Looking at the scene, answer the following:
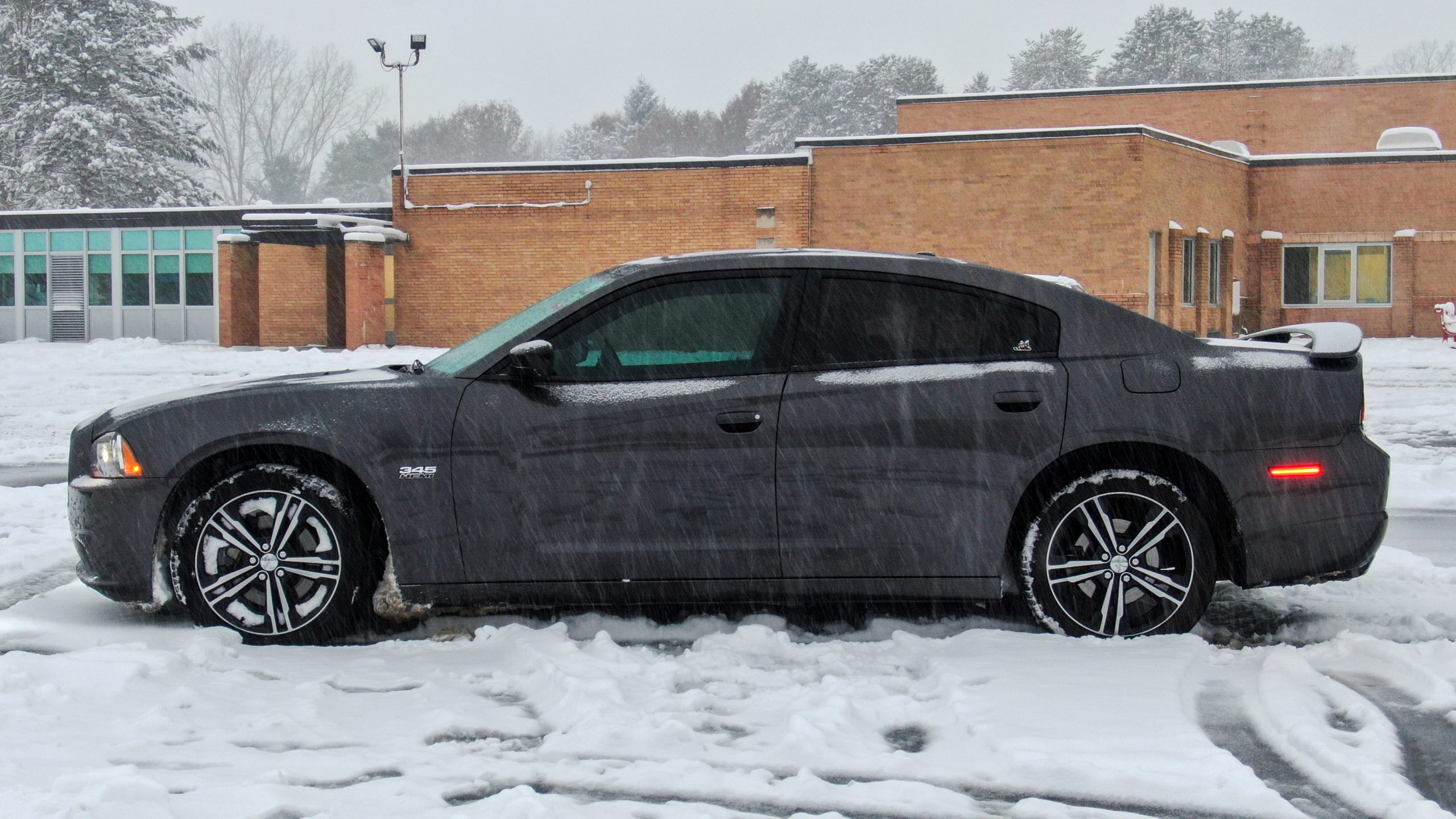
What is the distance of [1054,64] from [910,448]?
89.1 metres

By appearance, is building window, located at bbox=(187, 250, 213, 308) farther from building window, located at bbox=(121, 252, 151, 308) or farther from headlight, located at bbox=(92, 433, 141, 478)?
headlight, located at bbox=(92, 433, 141, 478)

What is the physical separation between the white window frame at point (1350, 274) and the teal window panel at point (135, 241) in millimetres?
29975

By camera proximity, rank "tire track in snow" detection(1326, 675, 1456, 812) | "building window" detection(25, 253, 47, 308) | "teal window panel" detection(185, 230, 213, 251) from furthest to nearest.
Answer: "building window" detection(25, 253, 47, 308)
"teal window panel" detection(185, 230, 213, 251)
"tire track in snow" detection(1326, 675, 1456, 812)

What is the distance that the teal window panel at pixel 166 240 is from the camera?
35500 mm

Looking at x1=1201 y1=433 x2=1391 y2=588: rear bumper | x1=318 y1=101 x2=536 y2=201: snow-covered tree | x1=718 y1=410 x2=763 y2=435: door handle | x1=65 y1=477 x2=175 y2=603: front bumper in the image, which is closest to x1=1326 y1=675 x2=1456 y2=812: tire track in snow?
x1=1201 y1=433 x2=1391 y2=588: rear bumper

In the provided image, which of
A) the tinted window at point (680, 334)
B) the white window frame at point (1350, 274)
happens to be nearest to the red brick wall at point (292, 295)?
the white window frame at point (1350, 274)

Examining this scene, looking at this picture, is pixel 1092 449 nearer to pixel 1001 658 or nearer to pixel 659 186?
pixel 1001 658

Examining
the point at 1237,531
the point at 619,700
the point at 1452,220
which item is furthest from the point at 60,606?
the point at 1452,220

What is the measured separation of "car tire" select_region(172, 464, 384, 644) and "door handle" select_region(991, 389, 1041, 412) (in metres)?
2.45

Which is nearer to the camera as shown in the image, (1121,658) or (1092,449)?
(1121,658)

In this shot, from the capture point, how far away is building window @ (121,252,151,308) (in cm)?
3575

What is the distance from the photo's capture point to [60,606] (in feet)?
18.5

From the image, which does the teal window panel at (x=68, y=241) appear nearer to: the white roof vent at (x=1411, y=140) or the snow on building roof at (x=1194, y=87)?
the snow on building roof at (x=1194, y=87)

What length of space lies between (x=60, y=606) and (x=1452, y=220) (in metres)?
35.9
